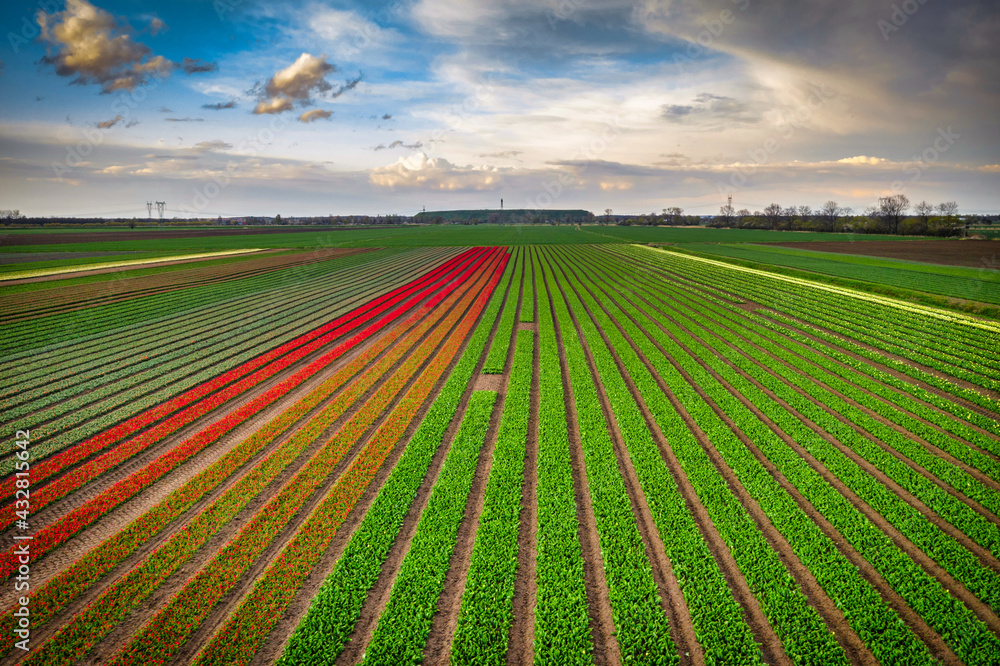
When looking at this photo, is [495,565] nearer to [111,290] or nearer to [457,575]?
[457,575]

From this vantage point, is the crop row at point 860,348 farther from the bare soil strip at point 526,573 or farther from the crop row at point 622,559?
the bare soil strip at point 526,573

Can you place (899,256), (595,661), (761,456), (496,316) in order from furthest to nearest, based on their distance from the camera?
(899,256) → (496,316) → (761,456) → (595,661)

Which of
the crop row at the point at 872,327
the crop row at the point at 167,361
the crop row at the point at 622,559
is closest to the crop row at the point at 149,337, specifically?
the crop row at the point at 167,361

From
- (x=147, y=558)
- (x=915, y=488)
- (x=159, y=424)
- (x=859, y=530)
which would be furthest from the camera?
(x=159, y=424)

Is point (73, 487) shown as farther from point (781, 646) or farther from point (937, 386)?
point (937, 386)

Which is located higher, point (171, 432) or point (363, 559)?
point (171, 432)

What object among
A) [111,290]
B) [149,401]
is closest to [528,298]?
[149,401]

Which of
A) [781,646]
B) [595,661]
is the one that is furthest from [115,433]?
[781,646]


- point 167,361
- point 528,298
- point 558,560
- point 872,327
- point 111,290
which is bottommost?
point 558,560
